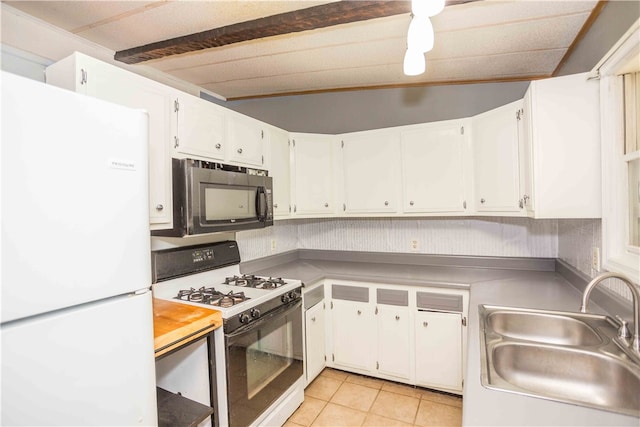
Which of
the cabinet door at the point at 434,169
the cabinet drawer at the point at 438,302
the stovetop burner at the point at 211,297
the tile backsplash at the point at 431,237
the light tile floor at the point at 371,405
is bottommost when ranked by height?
the light tile floor at the point at 371,405

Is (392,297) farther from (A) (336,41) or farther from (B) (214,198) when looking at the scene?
(A) (336,41)

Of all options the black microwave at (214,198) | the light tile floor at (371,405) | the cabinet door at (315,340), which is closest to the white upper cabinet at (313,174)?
the black microwave at (214,198)

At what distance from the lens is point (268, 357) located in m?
1.94

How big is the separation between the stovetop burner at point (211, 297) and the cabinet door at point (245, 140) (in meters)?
0.85

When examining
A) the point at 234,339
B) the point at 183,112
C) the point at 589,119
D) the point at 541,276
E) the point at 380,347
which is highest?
the point at 183,112

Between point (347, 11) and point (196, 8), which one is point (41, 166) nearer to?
point (196, 8)

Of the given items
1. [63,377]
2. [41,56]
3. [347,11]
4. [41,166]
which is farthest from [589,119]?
[41,56]

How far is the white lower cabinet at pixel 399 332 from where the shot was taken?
2.23 metres

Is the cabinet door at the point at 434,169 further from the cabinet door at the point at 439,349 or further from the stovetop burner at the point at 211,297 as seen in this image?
the stovetop burner at the point at 211,297

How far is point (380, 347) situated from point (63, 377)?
81.1 inches

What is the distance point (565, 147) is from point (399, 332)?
1.59m

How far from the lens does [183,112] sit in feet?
5.82

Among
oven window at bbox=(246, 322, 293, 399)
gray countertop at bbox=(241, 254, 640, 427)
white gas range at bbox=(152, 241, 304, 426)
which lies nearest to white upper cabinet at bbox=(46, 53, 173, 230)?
white gas range at bbox=(152, 241, 304, 426)

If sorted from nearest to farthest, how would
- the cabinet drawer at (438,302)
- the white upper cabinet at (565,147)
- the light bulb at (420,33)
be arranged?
the light bulb at (420,33), the white upper cabinet at (565,147), the cabinet drawer at (438,302)
